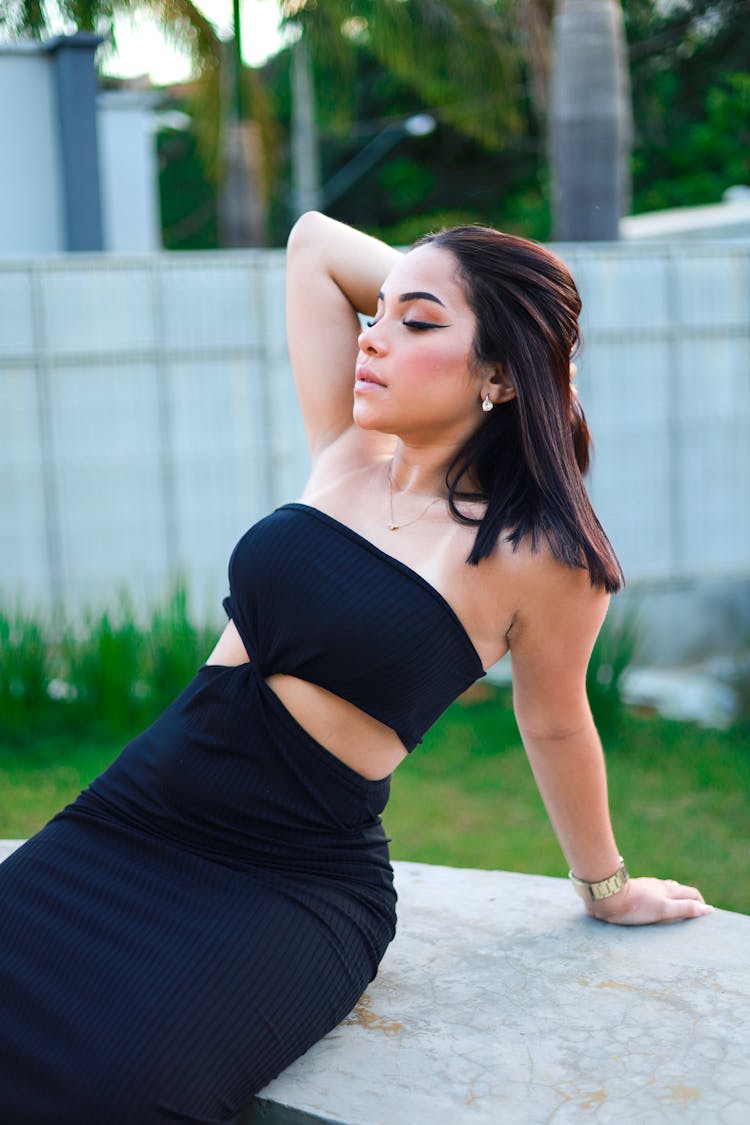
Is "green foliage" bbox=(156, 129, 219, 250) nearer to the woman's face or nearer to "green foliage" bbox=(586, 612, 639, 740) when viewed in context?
"green foliage" bbox=(586, 612, 639, 740)

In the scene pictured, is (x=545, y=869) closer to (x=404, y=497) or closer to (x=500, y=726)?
(x=500, y=726)

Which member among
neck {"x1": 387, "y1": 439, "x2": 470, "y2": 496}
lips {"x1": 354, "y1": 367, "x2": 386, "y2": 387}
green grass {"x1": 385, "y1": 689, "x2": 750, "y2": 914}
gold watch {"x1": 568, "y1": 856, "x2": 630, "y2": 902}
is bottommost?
green grass {"x1": 385, "y1": 689, "x2": 750, "y2": 914}

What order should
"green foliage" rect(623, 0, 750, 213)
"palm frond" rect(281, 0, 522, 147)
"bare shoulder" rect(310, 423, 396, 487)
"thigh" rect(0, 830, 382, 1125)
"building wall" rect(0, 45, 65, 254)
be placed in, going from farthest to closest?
"green foliage" rect(623, 0, 750, 213) < "palm frond" rect(281, 0, 522, 147) < "building wall" rect(0, 45, 65, 254) < "bare shoulder" rect(310, 423, 396, 487) < "thigh" rect(0, 830, 382, 1125)

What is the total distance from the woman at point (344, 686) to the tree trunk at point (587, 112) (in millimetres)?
7390

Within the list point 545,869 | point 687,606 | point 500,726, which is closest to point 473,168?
point 687,606

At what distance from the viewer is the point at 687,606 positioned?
8.12 metres

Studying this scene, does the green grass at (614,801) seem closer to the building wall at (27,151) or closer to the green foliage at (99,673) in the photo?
the green foliage at (99,673)

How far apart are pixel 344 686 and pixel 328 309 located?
75 cm

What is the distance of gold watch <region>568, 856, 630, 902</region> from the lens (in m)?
2.31

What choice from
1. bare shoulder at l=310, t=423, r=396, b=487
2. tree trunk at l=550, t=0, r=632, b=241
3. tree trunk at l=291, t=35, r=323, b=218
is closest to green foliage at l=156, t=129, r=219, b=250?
tree trunk at l=291, t=35, r=323, b=218

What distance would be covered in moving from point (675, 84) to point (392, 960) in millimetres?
23331

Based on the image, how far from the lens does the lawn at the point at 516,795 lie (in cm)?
476

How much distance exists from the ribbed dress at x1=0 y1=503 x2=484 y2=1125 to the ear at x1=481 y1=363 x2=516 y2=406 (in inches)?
11.9

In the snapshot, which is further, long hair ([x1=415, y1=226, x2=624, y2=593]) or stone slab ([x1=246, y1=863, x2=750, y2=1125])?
long hair ([x1=415, y1=226, x2=624, y2=593])
